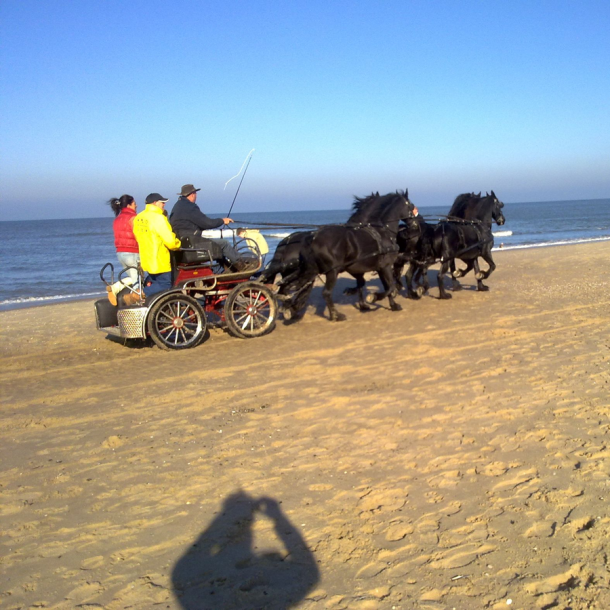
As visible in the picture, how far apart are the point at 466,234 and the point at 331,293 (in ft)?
12.1

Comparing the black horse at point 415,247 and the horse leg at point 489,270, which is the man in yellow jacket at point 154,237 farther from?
the horse leg at point 489,270

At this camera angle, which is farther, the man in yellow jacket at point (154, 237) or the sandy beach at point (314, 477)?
the man in yellow jacket at point (154, 237)

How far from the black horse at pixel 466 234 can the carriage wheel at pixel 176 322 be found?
17.7 ft

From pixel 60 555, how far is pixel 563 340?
22.1 feet

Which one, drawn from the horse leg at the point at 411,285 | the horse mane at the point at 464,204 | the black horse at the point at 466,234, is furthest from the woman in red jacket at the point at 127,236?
the horse mane at the point at 464,204

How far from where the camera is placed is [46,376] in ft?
25.0

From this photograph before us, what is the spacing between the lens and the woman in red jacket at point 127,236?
8336 millimetres

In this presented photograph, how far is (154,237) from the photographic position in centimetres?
796

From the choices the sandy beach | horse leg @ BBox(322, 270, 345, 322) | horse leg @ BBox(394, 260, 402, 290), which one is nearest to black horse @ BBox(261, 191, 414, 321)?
horse leg @ BBox(322, 270, 345, 322)

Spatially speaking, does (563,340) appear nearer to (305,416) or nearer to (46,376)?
(305,416)

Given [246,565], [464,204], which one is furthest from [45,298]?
[246,565]

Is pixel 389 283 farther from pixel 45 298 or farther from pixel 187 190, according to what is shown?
pixel 45 298

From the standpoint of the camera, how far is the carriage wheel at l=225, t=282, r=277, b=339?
8.86m

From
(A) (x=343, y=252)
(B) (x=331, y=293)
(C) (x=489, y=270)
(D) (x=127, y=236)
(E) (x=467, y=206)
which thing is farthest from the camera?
(E) (x=467, y=206)
